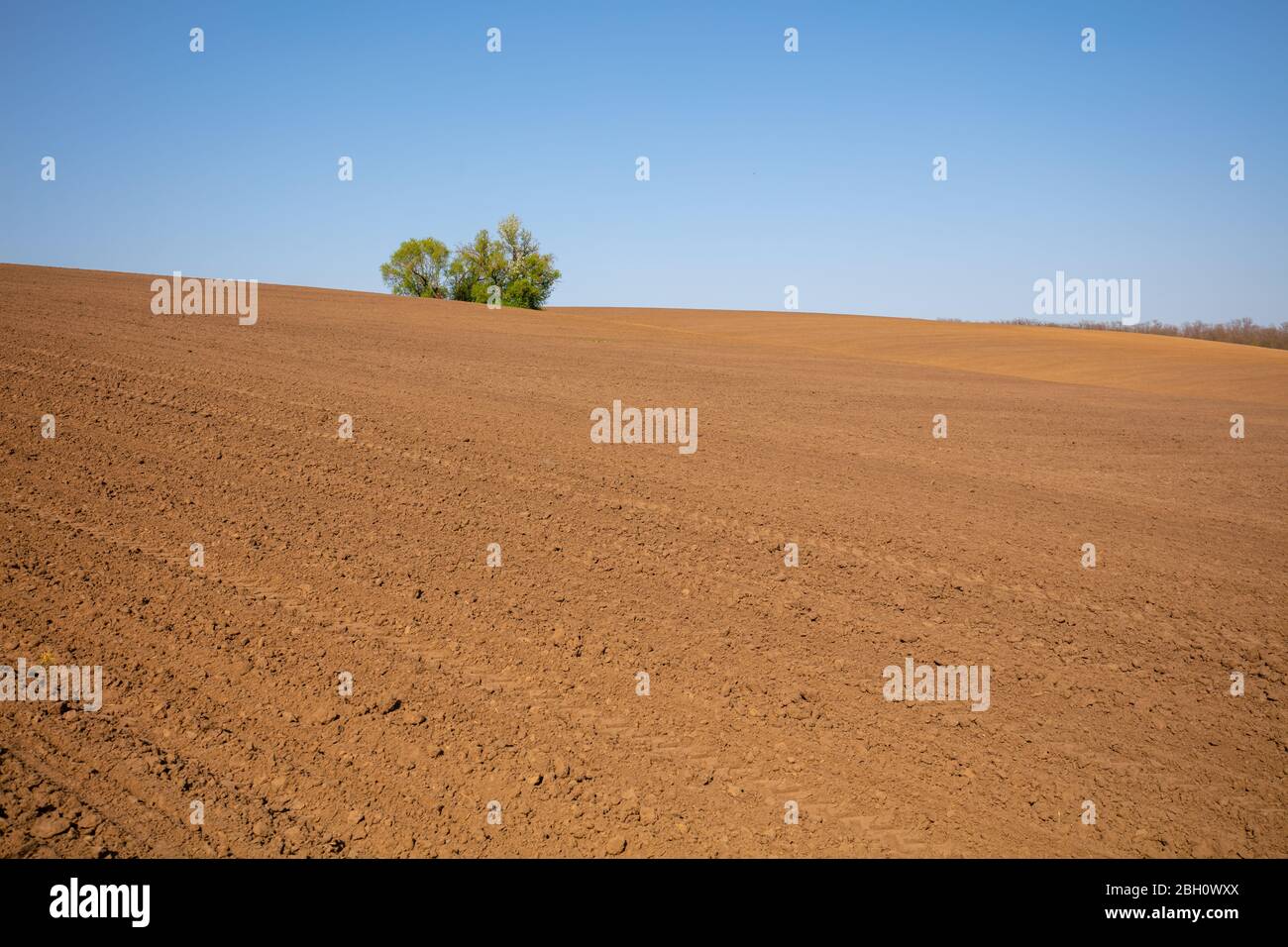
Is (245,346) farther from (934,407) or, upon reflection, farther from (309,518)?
(934,407)

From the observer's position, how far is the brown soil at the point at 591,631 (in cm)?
470

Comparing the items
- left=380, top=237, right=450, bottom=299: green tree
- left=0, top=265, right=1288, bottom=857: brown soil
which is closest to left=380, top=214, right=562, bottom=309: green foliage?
left=380, top=237, right=450, bottom=299: green tree

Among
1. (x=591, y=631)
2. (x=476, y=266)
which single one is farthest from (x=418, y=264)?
(x=591, y=631)

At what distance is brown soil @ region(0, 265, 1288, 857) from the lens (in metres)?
4.70

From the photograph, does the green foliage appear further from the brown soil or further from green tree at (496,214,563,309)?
the brown soil

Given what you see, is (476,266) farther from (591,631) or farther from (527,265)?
(591,631)

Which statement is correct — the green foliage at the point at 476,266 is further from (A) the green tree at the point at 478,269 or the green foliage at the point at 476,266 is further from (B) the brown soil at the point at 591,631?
(B) the brown soil at the point at 591,631

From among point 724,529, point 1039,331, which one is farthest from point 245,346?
point 1039,331

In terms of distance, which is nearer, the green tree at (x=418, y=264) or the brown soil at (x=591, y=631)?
the brown soil at (x=591, y=631)

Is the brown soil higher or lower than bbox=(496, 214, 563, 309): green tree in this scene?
lower

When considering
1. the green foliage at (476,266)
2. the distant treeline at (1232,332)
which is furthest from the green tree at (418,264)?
the distant treeline at (1232,332)

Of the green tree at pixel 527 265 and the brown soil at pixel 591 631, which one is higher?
the green tree at pixel 527 265

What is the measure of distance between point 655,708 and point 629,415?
9704 mm

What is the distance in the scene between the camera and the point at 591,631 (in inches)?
262
